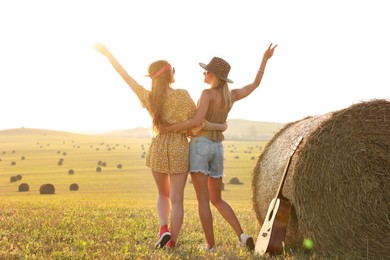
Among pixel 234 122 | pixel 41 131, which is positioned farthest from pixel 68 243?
pixel 234 122

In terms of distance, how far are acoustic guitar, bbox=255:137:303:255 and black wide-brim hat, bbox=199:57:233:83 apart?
1539 mm

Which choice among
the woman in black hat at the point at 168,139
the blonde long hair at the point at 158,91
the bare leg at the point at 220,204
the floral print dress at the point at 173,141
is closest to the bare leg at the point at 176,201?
the woman in black hat at the point at 168,139

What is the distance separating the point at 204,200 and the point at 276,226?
117 centimetres

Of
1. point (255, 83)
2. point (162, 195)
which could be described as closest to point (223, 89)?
point (255, 83)

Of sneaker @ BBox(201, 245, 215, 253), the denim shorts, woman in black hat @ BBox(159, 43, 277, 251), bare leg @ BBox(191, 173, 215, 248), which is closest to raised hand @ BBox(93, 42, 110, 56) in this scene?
woman in black hat @ BBox(159, 43, 277, 251)

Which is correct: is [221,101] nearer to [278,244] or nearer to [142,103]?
[142,103]

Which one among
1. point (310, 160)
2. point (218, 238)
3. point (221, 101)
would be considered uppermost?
point (221, 101)

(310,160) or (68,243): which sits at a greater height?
(310,160)

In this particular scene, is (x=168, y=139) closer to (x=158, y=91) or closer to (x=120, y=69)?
(x=158, y=91)

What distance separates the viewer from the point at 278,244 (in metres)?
8.42

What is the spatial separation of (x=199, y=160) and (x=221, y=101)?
974 millimetres

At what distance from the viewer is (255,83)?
9.37m

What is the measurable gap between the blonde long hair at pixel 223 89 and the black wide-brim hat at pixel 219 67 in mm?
111

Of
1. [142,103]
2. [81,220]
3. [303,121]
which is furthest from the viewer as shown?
[81,220]
